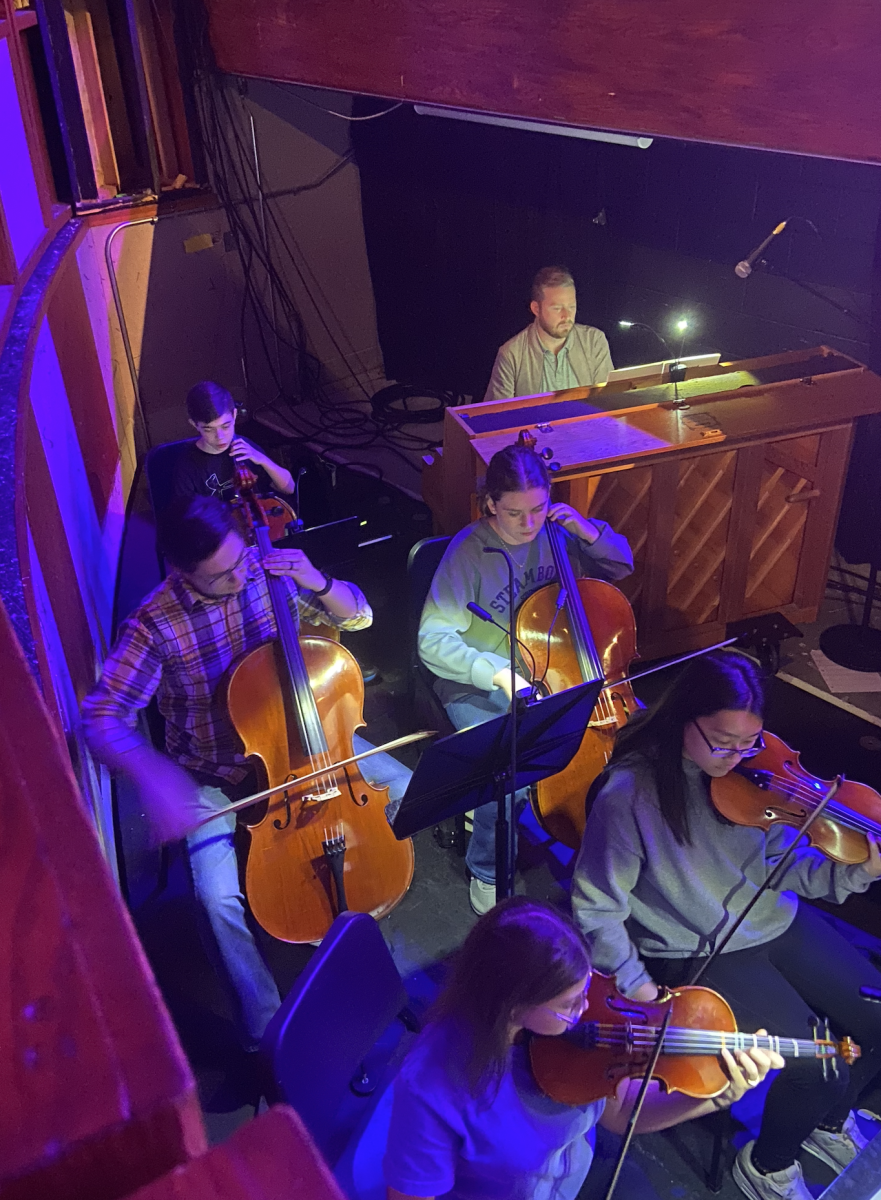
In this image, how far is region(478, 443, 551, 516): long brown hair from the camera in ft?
9.66

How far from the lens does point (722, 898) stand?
2209mm

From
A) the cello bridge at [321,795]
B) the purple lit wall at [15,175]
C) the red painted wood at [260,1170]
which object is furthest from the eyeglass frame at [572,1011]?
the purple lit wall at [15,175]

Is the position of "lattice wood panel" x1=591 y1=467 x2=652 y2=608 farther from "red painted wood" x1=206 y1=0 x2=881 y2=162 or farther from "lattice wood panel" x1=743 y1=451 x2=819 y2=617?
"red painted wood" x1=206 y1=0 x2=881 y2=162

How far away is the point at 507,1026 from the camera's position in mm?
1644

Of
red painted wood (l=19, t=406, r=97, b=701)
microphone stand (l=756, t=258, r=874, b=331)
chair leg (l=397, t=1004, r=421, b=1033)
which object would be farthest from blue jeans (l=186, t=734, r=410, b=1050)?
microphone stand (l=756, t=258, r=874, b=331)

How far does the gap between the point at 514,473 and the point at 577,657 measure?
1.99 ft

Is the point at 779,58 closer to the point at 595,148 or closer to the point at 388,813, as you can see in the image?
the point at 388,813

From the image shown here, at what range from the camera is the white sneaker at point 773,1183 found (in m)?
2.23

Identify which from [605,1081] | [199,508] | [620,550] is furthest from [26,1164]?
[620,550]

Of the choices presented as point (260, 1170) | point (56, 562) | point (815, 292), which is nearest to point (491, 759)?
point (56, 562)

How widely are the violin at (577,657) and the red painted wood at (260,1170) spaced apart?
2551mm

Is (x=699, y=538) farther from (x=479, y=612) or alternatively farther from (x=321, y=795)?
(x=321, y=795)

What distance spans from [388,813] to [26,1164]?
2.55 meters

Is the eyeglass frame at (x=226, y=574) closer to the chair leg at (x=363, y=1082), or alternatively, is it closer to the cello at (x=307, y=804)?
the cello at (x=307, y=804)
